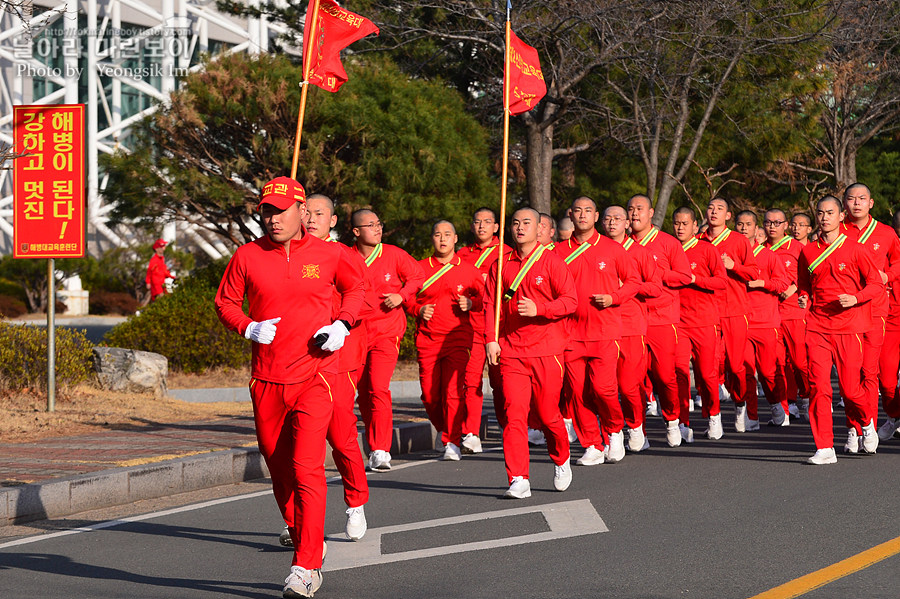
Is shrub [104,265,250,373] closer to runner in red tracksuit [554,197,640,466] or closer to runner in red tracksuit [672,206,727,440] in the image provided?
runner in red tracksuit [672,206,727,440]

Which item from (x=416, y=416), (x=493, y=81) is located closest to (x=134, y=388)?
(x=416, y=416)

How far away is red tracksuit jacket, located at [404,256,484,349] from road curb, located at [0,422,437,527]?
4.73 feet

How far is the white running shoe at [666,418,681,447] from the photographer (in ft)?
35.4

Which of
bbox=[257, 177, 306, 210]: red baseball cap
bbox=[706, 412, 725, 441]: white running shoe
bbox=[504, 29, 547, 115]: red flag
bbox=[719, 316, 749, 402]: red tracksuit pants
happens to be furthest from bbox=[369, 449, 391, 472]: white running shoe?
bbox=[257, 177, 306, 210]: red baseball cap

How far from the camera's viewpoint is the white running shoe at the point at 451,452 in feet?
34.2

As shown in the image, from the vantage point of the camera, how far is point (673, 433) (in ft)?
35.5

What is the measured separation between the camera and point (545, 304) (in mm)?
8328

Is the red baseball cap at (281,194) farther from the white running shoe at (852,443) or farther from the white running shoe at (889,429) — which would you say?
the white running shoe at (889,429)

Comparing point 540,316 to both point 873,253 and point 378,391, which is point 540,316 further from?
point 873,253

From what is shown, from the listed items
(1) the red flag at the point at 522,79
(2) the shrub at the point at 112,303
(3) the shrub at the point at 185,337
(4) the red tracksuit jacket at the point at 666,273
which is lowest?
(3) the shrub at the point at 185,337

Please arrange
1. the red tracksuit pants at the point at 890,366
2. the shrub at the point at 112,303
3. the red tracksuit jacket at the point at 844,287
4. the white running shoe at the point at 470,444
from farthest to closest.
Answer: the shrub at the point at 112,303 → the white running shoe at the point at 470,444 → the red tracksuit pants at the point at 890,366 → the red tracksuit jacket at the point at 844,287

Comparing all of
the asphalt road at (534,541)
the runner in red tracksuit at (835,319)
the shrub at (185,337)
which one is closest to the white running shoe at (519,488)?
the asphalt road at (534,541)

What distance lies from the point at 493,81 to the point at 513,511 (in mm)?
14193

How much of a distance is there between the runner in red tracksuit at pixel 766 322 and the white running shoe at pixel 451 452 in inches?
137
